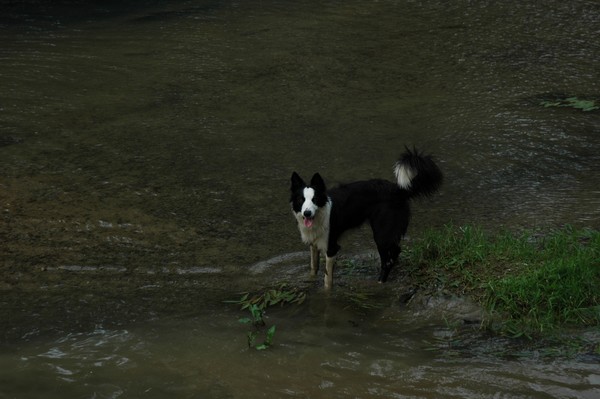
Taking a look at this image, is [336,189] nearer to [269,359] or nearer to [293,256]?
[293,256]

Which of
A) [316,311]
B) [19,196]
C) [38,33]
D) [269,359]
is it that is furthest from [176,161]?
[38,33]

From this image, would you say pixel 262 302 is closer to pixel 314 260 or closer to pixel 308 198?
pixel 314 260

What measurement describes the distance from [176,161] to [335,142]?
1789 mm

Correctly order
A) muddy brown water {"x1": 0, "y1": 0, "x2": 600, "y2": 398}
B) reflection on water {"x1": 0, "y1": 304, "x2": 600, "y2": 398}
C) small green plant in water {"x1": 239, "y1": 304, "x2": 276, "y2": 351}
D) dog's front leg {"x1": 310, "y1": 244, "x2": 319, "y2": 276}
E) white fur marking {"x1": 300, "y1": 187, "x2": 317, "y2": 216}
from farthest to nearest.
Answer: dog's front leg {"x1": 310, "y1": 244, "x2": 319, "y2": 276}
white fur marking {"x1": 300, "y1": 187, "x2": 317, "y2": 216}
small green plant in water {"x1": 239, "y1": 304, "x2": 276, "y2": 351}
muddy brown water {"x1": 0, "y1": 0, "x2": 600, "y2": 398}
reflection on water {"x1": 0, "y1": 304, "x2": 600, "y2": 398}

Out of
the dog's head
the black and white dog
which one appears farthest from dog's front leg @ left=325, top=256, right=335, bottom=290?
the dog's head

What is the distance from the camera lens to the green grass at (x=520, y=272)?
16.4 feet

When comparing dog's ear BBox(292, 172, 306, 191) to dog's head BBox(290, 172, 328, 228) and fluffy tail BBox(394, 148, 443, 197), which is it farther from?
fluffy tail BBox(394, 148, 443, 197)

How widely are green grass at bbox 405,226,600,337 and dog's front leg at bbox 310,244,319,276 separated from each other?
71cm

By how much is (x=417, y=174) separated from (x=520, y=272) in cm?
101

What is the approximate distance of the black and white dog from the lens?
5688 millimetres

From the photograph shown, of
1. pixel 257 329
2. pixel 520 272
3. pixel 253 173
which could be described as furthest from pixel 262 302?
pixel 253 173

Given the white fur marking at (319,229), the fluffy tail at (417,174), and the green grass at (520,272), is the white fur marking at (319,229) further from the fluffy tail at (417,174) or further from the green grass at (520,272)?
the green grass at (520,272)

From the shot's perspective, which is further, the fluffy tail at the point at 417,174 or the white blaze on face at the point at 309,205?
the fluffy tail at the point at 417,174

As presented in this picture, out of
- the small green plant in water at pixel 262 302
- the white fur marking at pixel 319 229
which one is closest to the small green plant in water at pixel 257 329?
the small green plant in water at pixel 262 302
